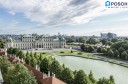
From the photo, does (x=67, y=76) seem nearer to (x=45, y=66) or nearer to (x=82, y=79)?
(x=82, y=79)

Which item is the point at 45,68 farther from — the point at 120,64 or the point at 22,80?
the point at 120,64

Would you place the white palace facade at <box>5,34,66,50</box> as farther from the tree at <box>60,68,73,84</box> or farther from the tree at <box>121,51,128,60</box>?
the tree at <box>60,68,73,84</box>

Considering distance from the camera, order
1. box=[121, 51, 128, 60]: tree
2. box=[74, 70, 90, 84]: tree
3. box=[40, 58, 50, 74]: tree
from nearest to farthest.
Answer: box=[74, 70, 90, 84]: tree → box=[40, 58, 50, 74]: tree → box=[121, 51, 128, 60]: tree

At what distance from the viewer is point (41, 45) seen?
89.4 meters

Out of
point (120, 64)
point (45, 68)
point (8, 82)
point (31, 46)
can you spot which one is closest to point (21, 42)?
point (31, 46)

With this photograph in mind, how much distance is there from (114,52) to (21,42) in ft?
138

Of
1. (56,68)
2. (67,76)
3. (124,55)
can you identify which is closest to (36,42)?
(124,55)

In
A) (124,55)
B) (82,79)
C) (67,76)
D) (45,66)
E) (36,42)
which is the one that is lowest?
(124,55)

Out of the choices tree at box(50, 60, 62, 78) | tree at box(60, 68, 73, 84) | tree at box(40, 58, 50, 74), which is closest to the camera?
tree at box(60, 68, 73, 84)

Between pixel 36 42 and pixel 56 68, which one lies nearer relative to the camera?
pixel 56 68

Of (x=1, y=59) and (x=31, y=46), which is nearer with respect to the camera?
(x=1, y=59)

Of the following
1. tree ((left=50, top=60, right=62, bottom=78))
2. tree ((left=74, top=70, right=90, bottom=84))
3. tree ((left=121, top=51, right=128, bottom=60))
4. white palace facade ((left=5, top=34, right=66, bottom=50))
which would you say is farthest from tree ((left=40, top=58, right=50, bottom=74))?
white palace facade ((left=5, top=34, right=66, bottom=50))

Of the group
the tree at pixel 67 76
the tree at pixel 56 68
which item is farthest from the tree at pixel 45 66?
the tree at pixel 67 76

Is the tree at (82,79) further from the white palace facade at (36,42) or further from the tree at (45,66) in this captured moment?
the white palace facade at (36,42)
